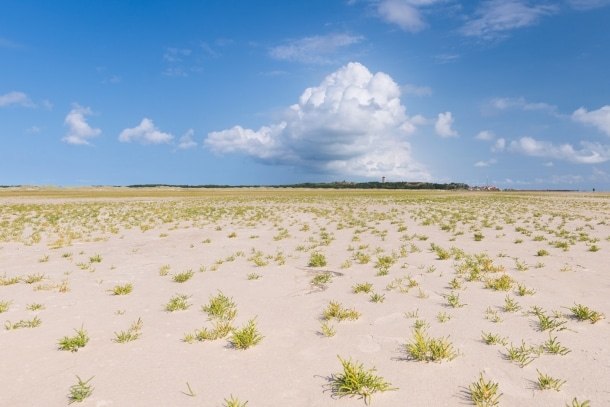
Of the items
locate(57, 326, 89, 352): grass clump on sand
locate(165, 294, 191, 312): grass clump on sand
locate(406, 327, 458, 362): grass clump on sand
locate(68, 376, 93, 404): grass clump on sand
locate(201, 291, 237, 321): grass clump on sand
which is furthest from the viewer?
locate(165, 294, 191, 312): grass clump on sand

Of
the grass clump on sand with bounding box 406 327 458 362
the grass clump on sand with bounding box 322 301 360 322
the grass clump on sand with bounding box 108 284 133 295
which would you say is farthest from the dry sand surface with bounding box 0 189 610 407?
the grass clump on sand with bounding box 108 284 133 295

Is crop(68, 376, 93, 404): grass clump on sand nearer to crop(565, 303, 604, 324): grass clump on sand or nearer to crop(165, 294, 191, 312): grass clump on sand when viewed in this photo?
crop(165, 294, 191, 312): grass clump on sand

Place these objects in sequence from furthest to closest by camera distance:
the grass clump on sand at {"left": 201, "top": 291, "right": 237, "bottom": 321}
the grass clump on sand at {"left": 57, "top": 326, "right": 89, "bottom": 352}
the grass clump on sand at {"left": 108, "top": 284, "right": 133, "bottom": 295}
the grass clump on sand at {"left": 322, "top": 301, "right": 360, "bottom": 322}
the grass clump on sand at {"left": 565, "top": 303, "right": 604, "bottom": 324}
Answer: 1. the grass clump on sand at {"left": 108, "top": 284, "right": 133, "bottom": 295}
2. the grass clump on sand at {"left": 201, "top": 291, "right": 237, "bottom": 321}
3. the grass clump on sand at {"left": 322, "top": 301, "right": 360, "bottom": 322}
4. the grass clump on sand at {"left": 565, "top": 303, "right": 604, "bottom": 324}
5. the grass clump on sand at {"left": 57, "top": 326, "right": 89, "bottom": 352}

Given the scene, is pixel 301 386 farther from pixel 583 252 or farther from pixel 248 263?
pixel 583 252

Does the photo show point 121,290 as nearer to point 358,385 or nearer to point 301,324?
point 301,324

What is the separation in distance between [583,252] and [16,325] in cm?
1764

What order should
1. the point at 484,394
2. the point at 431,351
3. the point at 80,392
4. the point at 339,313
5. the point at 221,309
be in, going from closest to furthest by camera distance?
1. the point at 484,394
2. the point at 80,392
3. the point at 431,351
4. the point at 339,313
5. the point at 221,309

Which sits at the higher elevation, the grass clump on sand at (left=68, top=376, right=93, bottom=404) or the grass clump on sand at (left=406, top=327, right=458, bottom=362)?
the grass clump on sand at (left=406, top=327, right=458, bottom=362)

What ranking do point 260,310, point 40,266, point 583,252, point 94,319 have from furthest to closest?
point 583,252
point 40,266
point 260,310
point 94,319

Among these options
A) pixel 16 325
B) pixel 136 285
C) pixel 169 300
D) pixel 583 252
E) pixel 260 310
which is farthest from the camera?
pixel 583 252

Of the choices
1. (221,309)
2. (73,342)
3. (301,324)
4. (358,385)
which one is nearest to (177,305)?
(221,309)

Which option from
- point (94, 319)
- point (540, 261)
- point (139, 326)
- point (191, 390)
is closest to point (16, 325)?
point (94, 319)

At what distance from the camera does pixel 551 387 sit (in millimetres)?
4445

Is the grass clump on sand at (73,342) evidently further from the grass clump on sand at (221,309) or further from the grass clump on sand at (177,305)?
the grass clump on sand at (221,309)
